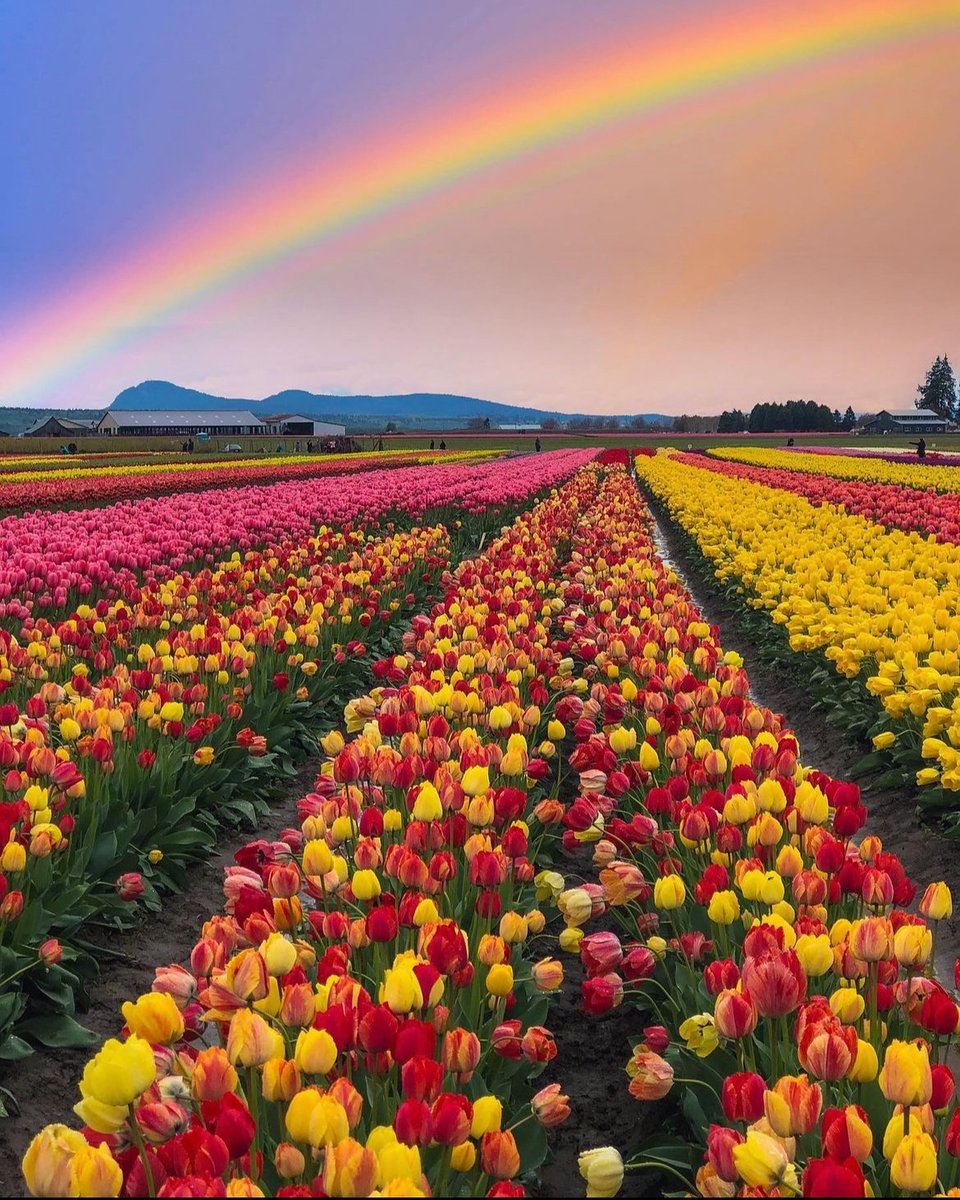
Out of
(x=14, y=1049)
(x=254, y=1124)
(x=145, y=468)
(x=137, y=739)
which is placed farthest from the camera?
(x=145, y=468)

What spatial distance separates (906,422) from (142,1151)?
132191mm

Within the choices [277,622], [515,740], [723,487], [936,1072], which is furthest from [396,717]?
[723,487]

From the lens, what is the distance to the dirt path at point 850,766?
5.01 meters

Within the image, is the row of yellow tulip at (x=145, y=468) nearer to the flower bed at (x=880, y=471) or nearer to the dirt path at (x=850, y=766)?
the flower bed at (x=880, y=471)

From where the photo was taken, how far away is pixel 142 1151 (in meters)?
1.67

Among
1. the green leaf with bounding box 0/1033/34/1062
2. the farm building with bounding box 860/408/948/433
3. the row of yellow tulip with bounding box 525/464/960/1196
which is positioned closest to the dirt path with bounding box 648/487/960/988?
the row of yellow tulip with bounding box 525/464/960/1196

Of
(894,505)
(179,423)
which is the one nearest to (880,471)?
(894,505)

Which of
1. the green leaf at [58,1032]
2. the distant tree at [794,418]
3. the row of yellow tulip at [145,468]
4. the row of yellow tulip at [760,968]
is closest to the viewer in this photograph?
the row of yellow tulip at [760,968]

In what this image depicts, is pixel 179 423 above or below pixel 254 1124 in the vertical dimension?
above

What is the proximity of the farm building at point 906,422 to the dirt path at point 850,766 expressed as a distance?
105 m

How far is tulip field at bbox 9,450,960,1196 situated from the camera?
1778mm

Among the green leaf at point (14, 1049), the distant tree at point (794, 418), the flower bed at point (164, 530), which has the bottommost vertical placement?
the green leaf at point (14, 1049)

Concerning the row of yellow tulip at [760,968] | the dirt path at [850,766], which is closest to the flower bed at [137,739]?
the row of yellow tulip at [760,968]

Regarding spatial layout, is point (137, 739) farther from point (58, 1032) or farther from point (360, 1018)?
point (360, 1018)
